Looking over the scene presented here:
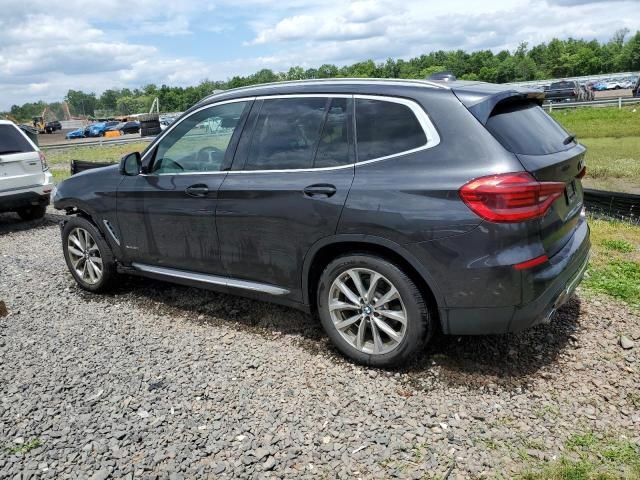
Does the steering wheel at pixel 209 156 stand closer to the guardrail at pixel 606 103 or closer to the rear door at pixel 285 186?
the rear door at pixel 285 186

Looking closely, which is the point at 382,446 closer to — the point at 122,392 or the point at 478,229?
the point at 478,229

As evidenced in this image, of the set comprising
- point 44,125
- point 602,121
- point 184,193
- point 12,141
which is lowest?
point 602,121

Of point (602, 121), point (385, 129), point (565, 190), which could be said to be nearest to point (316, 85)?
point (385, 129)

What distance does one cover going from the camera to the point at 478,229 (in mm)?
3121

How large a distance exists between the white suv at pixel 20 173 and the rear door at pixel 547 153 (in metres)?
7.80

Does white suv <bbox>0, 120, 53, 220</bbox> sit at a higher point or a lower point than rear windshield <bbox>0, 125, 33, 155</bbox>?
lower

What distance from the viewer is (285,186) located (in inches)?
151

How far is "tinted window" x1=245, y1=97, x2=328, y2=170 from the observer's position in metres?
3.86

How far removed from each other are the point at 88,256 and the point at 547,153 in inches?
167

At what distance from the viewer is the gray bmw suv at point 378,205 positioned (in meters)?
3.18

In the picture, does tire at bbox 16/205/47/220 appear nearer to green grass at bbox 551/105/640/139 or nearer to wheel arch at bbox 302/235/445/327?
wheel arch at bbox 302/235/445/327

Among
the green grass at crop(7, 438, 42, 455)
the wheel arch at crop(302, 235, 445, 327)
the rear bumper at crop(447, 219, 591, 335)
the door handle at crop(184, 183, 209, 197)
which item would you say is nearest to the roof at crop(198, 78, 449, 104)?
the door handle at crop(184, 183, 209, 197)

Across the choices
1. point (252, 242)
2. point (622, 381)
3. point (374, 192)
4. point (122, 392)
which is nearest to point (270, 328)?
point (252, 242)

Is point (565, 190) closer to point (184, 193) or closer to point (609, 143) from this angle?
point (184, 193)
